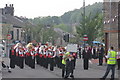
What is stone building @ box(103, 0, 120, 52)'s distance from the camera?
2750cm

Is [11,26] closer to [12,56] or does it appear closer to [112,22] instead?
[112,22]

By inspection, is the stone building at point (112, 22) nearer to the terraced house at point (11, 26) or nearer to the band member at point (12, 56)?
the band member at point (12, 56)

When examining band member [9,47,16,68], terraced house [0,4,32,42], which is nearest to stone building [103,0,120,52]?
band member [9,47,16,68]

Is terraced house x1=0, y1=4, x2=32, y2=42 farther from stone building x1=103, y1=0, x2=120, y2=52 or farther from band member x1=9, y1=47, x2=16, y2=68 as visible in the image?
band member x1=9, y1=47, x2=16, y2=68

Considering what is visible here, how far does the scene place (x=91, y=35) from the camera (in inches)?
2162

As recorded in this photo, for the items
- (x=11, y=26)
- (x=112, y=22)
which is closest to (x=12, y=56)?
(x=112, y=22)

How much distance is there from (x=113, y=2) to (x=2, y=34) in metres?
33.7

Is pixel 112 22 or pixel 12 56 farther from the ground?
pixel 112 22

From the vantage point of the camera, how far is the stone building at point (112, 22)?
27.5 m

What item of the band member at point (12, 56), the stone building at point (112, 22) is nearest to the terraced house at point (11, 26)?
the stone building at point (112, 22)

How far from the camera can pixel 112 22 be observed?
28703 mm

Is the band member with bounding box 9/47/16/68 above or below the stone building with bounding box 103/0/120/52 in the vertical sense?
below

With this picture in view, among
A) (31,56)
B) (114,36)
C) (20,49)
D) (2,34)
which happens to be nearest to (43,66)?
(31,56)

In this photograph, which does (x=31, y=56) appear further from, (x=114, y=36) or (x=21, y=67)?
(x=114, y=36)
